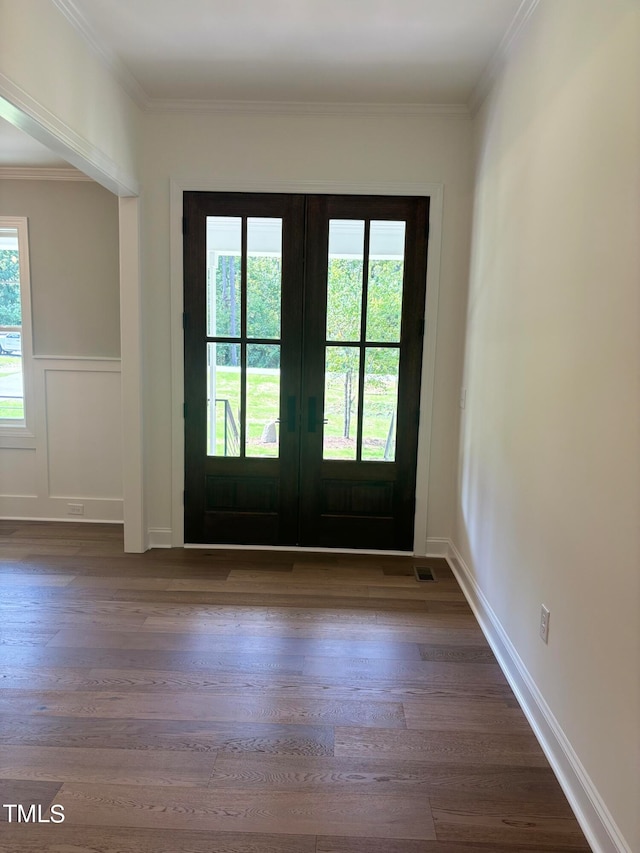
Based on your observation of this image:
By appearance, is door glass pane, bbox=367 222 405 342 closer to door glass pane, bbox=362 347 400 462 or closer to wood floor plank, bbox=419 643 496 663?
door glass pane, bbox=362 347 400 462

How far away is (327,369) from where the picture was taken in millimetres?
3547

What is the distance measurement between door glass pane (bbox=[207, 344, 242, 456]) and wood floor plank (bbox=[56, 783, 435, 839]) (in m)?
2.17

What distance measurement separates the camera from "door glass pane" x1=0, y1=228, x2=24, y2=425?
159 inches

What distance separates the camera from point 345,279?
11.3 feet

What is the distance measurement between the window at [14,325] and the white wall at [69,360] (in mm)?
58

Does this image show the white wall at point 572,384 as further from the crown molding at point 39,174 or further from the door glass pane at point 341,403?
the crown molding at point 39,174

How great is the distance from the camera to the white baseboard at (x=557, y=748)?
1486 mm

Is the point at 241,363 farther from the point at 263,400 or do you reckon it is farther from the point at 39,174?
the point at 39,174

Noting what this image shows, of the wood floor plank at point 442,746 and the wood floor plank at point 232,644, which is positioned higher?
the wood floor plank at point 232,644

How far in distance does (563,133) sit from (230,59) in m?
1.82

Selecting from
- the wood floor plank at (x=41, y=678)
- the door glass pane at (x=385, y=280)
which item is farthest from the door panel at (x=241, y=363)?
the wood floor plank at (x=41, y=678)

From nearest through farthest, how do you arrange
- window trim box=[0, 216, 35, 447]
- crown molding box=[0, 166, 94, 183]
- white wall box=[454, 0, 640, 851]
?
white wall box=[454, 0, 640, 851]
crown molding box=[0, 166, 94, 183]
window trim box=[0, 216, 35, 447]

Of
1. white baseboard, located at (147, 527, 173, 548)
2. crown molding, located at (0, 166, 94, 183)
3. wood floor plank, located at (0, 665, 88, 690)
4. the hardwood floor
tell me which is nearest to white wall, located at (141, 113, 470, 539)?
crown molding, located at (0, 166, 94, 183)

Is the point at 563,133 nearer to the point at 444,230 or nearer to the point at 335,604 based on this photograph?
the point at 444,230
